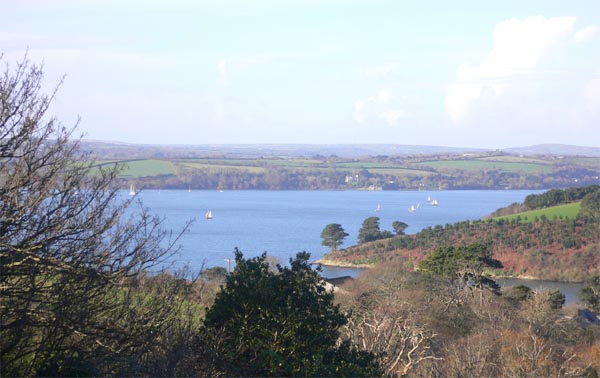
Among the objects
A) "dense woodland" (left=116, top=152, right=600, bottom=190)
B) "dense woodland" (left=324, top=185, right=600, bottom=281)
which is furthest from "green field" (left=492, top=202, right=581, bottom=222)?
"dense woodland" (left=116, top=152, right=600, bottom=190)

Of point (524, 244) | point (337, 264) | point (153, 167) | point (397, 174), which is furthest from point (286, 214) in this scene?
point (397, 174)

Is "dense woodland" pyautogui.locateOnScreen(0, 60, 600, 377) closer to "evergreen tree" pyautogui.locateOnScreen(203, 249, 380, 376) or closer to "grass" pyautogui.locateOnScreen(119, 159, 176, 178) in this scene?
"evergreen tree" pyautogui.locateOnScreen(203, 249, 380, 376)

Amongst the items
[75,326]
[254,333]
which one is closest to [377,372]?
[254,333]

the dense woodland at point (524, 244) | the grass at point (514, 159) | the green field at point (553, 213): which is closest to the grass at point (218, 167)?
the grass at point (514, 159)

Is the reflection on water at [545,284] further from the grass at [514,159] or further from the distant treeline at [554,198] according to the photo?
the grass at [514,159]

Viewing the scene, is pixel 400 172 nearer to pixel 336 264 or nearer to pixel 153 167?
pixel 153 167

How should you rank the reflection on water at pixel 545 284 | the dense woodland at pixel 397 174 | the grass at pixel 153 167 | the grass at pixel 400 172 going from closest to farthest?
1. the reflection on water at pixel 545 284
2. the grass at pixel 153 167
3. the dense woodland at pixel 397 174
4. the grass at pixel 400 172
